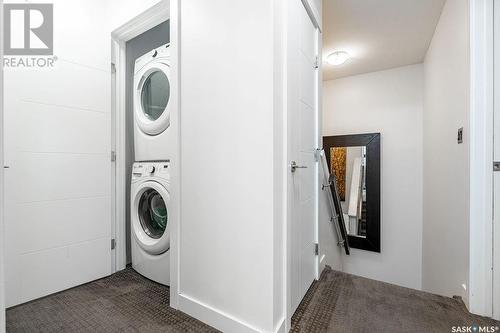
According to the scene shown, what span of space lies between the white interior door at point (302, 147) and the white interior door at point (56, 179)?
1558 mm

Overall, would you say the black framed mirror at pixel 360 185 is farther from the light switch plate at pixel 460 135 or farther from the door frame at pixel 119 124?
the door frame at pixel 119 124

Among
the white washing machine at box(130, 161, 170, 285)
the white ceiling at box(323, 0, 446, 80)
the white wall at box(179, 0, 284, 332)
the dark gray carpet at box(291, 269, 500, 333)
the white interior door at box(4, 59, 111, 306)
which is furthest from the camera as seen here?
the white ceiling at box(323, 0, 446, 80)

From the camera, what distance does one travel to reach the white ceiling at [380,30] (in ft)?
6.69

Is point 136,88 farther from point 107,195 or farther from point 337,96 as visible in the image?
point 337,96

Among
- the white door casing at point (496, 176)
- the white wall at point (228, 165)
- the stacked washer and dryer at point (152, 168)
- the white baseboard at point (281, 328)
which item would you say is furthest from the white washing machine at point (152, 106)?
the white door casing at point (496, 176)

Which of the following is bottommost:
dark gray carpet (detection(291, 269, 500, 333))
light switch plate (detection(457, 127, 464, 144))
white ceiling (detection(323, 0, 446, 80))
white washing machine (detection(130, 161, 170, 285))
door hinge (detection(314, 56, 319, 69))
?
dark gray carpet (detection(291, 269, 500, 333))

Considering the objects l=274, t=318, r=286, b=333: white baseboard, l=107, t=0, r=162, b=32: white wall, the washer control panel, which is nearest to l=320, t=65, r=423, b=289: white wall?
l=274, t=318, r=286, b=333: white baseboard

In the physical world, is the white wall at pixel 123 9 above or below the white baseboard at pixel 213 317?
above

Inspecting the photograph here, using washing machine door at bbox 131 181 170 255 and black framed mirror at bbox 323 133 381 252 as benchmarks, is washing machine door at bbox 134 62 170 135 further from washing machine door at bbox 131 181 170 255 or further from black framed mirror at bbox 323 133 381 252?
black framed mirror at bbox 323 133 381 252

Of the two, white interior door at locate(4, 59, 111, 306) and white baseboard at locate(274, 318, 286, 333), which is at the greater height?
white interior door at locate(4, 59, 111, 306)

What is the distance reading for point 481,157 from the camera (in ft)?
4.63

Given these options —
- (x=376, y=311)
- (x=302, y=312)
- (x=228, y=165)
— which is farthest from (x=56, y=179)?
(x=376, y=311)

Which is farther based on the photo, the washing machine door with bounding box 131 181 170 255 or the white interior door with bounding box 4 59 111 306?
the washing machine door with bounding box 131 181 170 255

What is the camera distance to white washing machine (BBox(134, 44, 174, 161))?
1.89 m
